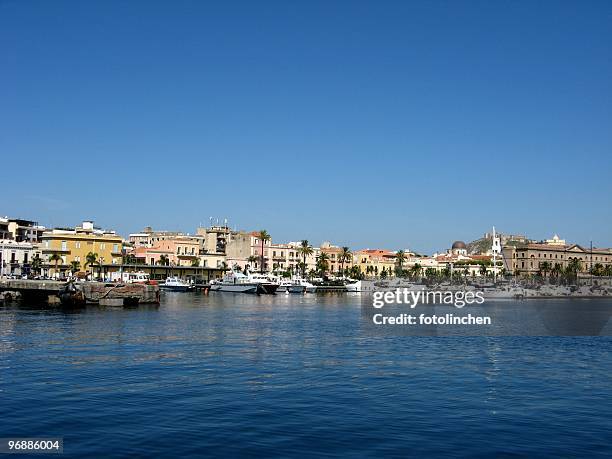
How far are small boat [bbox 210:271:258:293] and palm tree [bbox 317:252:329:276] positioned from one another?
49.6 meters

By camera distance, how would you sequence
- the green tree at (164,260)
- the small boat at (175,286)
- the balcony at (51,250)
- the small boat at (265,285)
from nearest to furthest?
the small boat at (265,285)
the small boat at (175,286)
the balcony at (51,250)
the green tree at (164,260)

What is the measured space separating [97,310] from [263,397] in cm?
5018

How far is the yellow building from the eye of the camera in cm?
13275

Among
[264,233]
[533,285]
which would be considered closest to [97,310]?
[264,233]

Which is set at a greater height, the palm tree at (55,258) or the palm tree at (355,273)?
the palm tree at (55,258)

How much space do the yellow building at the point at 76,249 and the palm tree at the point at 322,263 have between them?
61.5 metres

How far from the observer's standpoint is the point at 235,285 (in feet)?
431

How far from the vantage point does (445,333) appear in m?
54.3

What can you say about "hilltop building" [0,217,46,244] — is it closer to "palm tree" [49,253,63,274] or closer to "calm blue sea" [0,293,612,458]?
"palm tree" [49,253,63,274]

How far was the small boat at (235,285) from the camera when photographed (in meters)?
129

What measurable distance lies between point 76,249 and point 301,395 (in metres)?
117

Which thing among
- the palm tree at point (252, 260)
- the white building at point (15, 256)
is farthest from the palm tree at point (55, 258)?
the palm tree at point (252, 260)

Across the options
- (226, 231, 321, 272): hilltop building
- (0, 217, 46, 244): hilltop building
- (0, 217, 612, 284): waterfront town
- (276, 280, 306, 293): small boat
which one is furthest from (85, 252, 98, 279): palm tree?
(226, 231, 321, 272): hilltop building

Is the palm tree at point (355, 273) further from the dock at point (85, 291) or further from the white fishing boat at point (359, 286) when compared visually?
the dock at point (85, 291)
